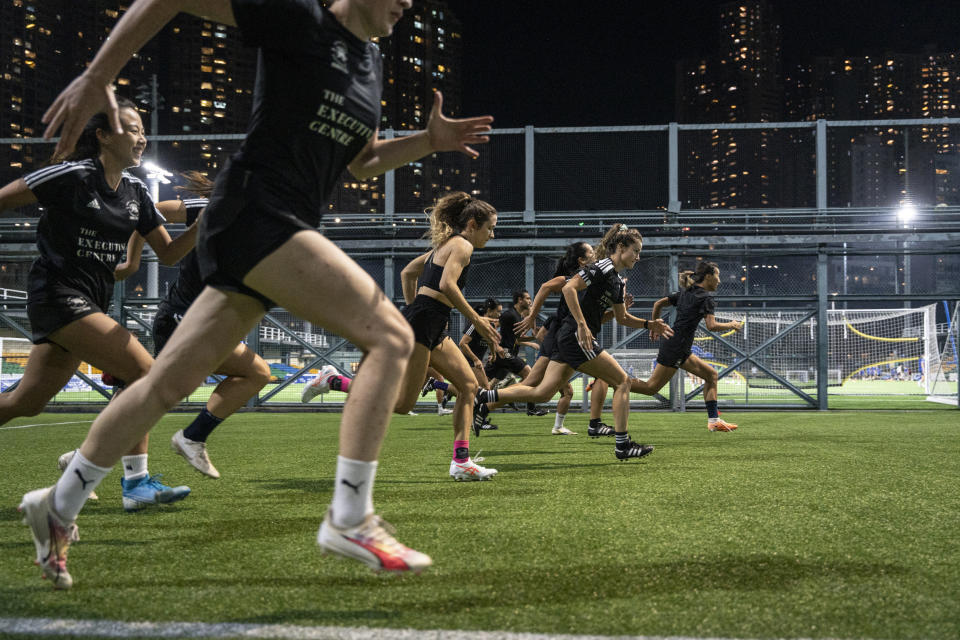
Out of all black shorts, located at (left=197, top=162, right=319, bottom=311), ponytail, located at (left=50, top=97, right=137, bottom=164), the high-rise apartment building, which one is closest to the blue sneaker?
ponytail, located at (left=50, top=97, right=137, bottom=164)

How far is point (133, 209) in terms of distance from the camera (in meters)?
3.94

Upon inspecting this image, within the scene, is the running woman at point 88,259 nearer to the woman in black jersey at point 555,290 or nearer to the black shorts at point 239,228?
the black shorts at point 239,228

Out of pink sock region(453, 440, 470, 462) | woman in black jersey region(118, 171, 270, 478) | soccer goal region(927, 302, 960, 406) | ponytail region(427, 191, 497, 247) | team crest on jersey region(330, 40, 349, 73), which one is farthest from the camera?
soccer goal region(927, 302, 960, 406)

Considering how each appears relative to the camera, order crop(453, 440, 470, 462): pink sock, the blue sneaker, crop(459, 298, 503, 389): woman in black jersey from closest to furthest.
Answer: the blue sneaker
crop(453, 440, 470, 462): pink sock
crop(459, 298, 503, 389): woman in black jersey

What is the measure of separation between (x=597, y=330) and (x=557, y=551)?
470 centimetres

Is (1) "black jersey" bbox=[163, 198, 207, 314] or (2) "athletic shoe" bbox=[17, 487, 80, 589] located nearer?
(2) "athletic shoe" bbox=[17, 487, 80, 589]

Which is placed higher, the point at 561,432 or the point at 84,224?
the point at 84,224

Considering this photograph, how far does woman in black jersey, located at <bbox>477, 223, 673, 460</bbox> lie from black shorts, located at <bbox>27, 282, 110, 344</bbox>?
12.9 ft

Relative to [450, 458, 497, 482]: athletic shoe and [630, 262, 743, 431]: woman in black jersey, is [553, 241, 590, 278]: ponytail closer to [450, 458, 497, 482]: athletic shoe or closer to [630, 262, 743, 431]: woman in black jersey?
[630, 262, 743, 431]: woman in black jersey

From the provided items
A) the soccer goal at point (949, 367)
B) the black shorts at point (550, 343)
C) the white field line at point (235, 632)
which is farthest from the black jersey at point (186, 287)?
the soccer goal at point (949, 367)

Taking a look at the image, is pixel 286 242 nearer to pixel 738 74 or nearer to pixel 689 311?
pixel 689 311

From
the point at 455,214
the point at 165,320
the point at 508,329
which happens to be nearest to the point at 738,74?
the point at 508,329

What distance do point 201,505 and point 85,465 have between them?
200 cm

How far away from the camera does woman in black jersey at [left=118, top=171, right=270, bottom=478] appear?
4281mm
